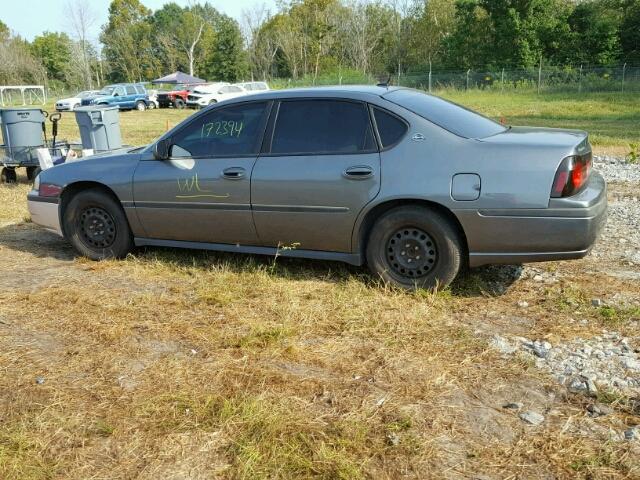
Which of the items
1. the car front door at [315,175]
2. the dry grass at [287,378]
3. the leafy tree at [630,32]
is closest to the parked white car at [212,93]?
the leafy tree at [630,32]

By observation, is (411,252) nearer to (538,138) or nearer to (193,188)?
(538,138)

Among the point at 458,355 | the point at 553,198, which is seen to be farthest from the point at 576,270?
the point at 458,355

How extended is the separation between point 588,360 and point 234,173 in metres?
2.91

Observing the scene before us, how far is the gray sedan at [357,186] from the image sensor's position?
4094 millimetres

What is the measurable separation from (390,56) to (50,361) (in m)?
59.8

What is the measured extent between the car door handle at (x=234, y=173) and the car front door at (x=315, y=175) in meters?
0.13

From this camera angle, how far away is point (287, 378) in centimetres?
334

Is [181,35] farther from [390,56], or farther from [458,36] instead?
[458,36]

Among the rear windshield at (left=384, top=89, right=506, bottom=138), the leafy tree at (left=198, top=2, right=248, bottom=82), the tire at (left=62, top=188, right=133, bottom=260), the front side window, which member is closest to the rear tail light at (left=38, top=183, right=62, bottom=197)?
the tire at (left=62, top=188, right=133, bottom=260)

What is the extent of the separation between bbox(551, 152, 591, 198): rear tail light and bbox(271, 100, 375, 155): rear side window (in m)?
1.31

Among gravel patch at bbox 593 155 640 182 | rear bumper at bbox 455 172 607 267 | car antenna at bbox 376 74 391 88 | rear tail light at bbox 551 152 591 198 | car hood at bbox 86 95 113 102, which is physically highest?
car hood at bbox 86 95 113 102

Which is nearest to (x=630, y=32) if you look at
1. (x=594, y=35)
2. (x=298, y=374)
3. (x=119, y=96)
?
(x=594, y=35)

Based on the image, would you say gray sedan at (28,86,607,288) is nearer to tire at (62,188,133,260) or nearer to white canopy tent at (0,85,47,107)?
tire at (62,188,133,260)

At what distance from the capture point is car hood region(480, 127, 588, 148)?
418 cm
